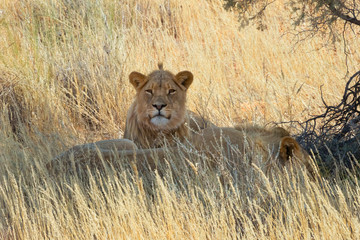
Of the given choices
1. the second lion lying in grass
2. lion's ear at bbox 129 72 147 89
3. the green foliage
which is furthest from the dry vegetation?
lion's ear at bbox 129 72 147 89

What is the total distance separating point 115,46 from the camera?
9164 millimetres

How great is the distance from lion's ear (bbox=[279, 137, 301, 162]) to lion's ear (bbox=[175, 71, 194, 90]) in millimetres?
1921

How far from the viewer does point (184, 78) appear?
641 cm

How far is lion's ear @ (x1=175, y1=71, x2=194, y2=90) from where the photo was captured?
635 cm

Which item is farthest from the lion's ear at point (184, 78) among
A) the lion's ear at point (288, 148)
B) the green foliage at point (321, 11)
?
the lion's ear at point (288, 148)

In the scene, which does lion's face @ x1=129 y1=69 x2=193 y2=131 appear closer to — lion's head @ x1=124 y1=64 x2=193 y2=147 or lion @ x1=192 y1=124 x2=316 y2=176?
lion's head @ x1=124 y1=64 x2=193 y2=147

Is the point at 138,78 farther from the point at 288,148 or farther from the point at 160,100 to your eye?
the point at 288,148

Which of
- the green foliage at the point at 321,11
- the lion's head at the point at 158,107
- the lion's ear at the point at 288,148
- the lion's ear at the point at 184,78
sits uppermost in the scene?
the green foliage at the point at 321,11

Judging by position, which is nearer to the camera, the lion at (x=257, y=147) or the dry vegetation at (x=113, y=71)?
the lion at (x=257, y=147)

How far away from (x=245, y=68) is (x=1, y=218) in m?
6.29

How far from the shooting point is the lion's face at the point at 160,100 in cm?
614

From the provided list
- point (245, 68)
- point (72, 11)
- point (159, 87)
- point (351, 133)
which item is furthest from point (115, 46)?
point (351, 133)

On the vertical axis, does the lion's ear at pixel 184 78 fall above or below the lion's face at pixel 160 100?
above

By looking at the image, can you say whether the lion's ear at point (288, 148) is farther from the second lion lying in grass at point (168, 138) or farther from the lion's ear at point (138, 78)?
the lion's ear at point (138, 78)
